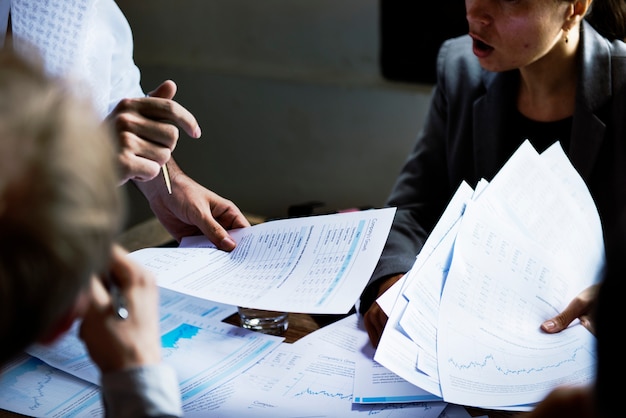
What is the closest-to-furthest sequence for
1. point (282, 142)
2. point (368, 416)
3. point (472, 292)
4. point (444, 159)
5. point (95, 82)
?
1. point (368, 416)
2. point (472, 292)
3. point (95, 82)
4. point (444, 159)
5. point (282, 142)

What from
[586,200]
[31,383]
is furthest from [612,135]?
[31,383]

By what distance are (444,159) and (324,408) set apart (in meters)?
0.83

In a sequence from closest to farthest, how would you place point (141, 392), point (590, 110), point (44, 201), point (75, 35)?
point (44, 201) < point (141, 392) < point (75, 35) < point (590, 110)

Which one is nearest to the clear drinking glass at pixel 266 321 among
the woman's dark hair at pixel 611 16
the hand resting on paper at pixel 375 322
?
the hand resting on paper at pixel 375 322

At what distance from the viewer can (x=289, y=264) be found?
107cm

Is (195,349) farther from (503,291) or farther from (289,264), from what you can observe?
(503,291)

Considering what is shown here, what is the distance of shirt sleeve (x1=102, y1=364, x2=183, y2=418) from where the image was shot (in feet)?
2.15

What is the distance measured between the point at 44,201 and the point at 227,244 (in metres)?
0.66

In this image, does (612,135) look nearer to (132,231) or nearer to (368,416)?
(368,416)

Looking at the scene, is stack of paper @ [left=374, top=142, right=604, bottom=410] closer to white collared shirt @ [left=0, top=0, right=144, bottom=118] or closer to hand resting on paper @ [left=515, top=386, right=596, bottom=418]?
hand resting on paper @ [left=515, top=386, right=596, bottom=418]

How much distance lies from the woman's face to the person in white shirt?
604 millimetres

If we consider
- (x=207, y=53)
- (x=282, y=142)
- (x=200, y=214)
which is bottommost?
(x=282, y=142)

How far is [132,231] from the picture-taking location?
1693mm

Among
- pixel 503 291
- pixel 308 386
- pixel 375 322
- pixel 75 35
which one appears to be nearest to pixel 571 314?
pixel 503 291
